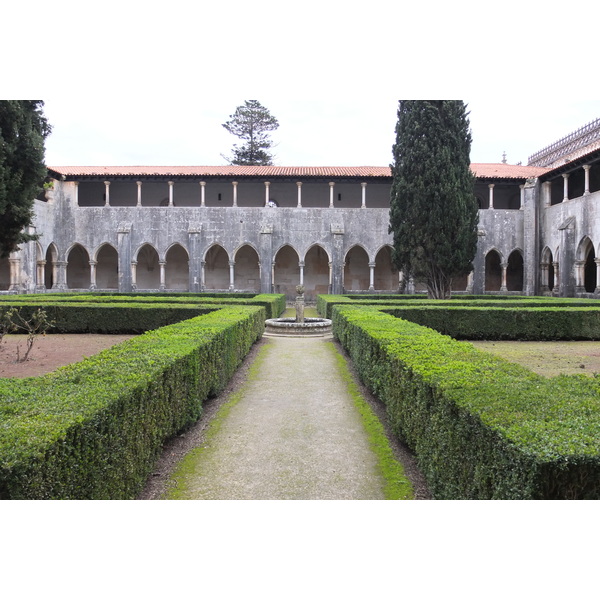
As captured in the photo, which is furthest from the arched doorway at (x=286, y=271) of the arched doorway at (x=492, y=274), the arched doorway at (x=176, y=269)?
the arched doorway at (x=492, y=274)

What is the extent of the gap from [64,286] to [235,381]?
21550 millimetres

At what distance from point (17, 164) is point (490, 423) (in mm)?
11457

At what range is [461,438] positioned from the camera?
307 centimetres

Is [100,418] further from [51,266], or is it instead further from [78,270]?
[78,270]

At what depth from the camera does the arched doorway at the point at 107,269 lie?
2938 centimetres

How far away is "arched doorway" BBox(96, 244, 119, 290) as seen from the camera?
29.4 meters

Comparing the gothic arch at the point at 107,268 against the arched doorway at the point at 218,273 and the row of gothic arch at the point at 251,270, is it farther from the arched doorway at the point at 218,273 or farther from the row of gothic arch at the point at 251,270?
the arched doorway at the point at 218,273

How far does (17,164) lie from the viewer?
10.7 metres

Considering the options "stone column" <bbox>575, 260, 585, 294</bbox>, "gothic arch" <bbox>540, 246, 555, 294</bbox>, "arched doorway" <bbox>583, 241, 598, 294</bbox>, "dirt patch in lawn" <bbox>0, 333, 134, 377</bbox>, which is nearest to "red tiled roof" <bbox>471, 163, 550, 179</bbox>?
Result: "gothic arch" <bbox>540, 246, 555, 294</bbox>

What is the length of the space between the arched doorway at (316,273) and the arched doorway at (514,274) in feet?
36.0

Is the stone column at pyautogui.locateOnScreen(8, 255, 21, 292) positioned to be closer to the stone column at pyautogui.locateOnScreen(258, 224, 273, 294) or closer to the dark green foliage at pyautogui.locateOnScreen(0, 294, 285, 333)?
the dark green foliage at pyautogui.locateOnScreen(0, 294, 285, 333)

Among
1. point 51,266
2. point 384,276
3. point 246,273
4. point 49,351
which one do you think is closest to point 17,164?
point 49,351

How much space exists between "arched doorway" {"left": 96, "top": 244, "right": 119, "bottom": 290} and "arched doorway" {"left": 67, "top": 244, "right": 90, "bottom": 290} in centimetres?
64

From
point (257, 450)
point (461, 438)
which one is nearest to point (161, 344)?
point (257, 450)
